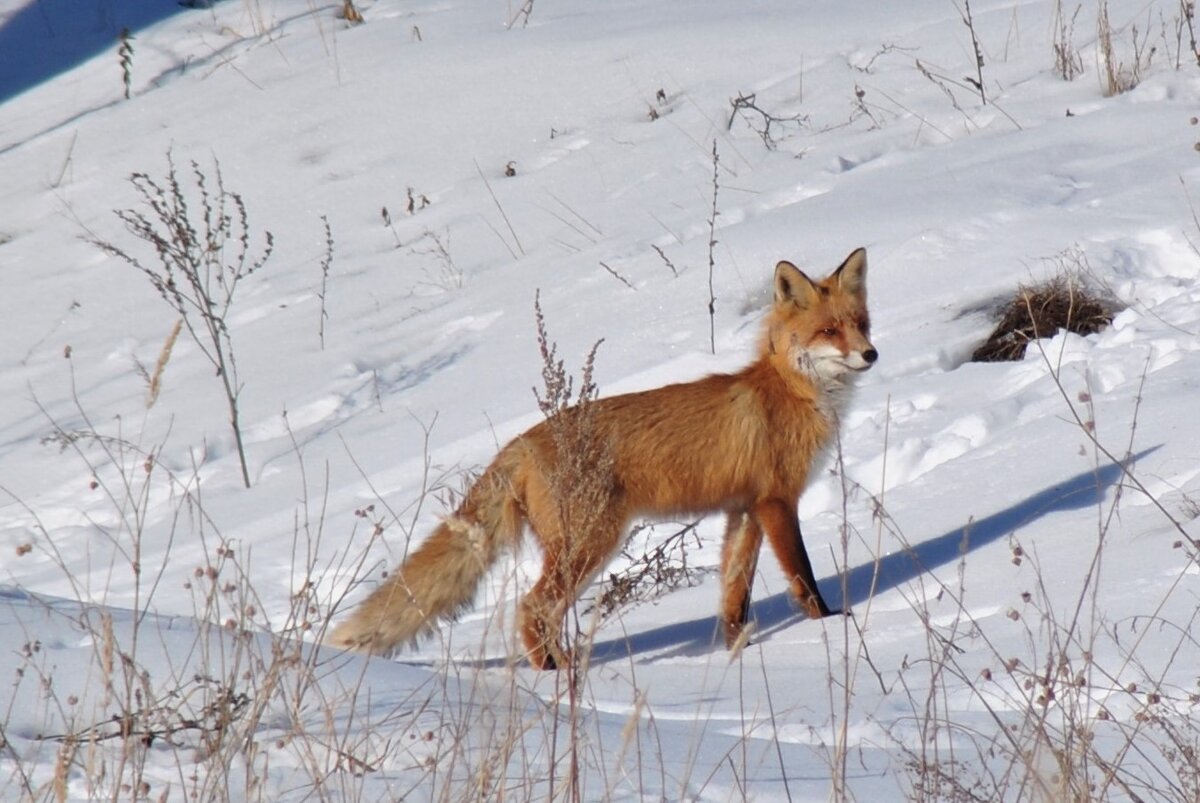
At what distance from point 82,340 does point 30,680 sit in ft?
24.6

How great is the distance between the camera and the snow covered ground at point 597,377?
9.33 feet

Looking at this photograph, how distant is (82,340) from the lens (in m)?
10.1

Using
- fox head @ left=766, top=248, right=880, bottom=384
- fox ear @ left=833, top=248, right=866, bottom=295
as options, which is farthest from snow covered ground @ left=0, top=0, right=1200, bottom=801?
fox ear @ left=833, top=248, right=866, bottom=295

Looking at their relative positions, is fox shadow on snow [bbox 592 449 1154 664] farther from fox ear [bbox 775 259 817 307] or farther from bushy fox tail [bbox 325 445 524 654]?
fox ear [bbox 775 259 817 307]

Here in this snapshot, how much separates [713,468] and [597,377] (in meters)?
2.33

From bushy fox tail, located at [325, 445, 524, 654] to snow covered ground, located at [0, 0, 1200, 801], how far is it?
15cm

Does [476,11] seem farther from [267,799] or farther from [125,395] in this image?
[267,799]

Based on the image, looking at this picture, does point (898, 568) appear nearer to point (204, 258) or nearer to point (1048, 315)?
point (1048, 315)

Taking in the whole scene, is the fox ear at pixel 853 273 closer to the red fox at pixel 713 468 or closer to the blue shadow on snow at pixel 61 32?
the red fox at pixel 713 468

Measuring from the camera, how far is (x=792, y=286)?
5609mm

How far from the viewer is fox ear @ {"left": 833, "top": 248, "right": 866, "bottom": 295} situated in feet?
18.4

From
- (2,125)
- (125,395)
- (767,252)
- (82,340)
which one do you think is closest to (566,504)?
(767,252)

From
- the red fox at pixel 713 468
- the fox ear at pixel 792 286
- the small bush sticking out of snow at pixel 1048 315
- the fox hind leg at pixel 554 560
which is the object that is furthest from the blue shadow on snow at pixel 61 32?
the fox hind leg at pixel 554 560

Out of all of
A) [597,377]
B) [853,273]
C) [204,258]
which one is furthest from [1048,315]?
[204,258]
